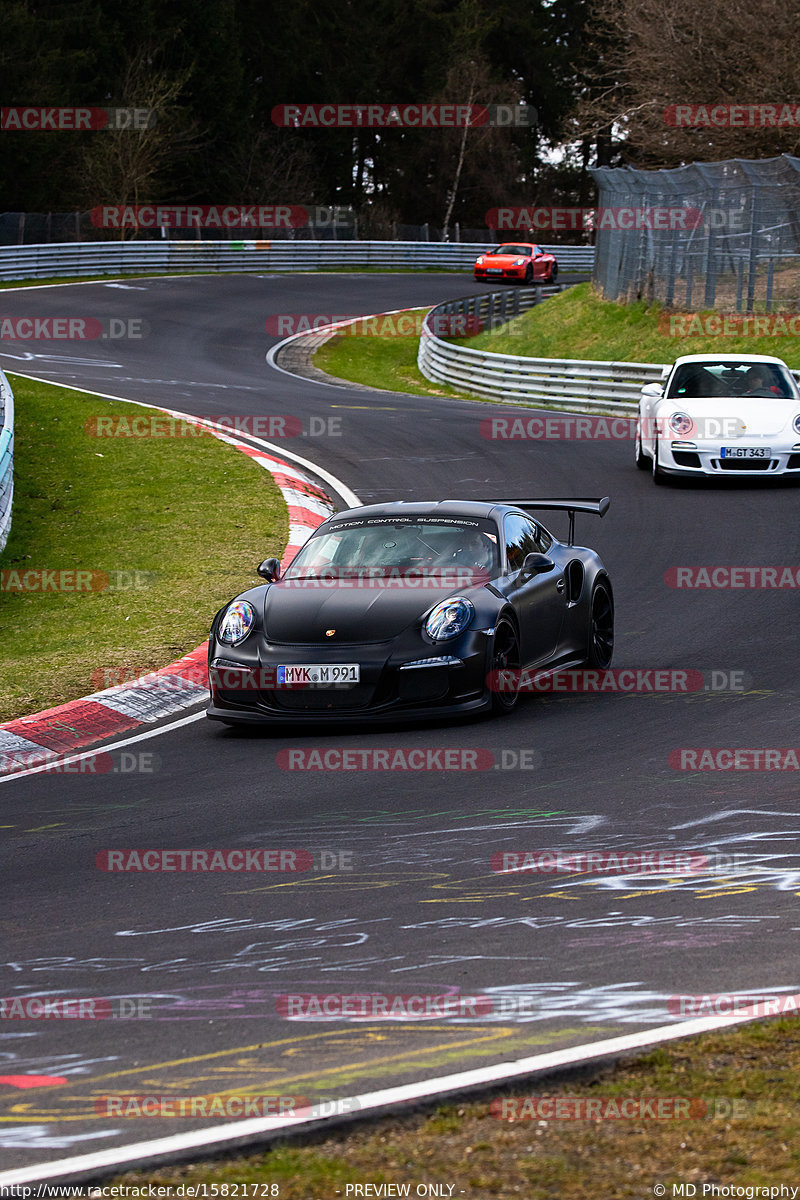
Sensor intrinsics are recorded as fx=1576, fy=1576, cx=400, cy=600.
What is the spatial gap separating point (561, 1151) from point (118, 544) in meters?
12.4

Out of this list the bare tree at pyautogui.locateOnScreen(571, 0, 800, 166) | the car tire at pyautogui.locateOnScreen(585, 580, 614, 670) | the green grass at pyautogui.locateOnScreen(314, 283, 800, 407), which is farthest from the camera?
the bare tree at pyautogui.locateOnScreen(571, 0, 800, 166)

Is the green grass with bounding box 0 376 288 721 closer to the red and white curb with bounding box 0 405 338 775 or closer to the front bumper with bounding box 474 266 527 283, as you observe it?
the red and white curb with bounding box 0 405 338 775

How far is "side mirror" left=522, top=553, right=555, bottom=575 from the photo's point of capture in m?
10.1

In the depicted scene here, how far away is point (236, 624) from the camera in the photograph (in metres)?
9.47

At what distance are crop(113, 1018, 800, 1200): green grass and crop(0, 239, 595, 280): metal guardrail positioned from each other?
4808 centimetres

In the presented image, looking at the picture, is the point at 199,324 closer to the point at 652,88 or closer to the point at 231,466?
the point at 652,88

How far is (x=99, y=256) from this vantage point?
5231 centimetres

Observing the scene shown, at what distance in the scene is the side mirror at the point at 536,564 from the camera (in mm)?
10078

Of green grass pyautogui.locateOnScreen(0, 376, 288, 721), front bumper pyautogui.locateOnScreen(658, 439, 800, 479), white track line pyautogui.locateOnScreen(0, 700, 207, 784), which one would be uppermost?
front bumper pyautogui.locateOnScreen(658, 439, 800, 479)

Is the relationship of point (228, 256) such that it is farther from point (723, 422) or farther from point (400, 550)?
point (400, 550)

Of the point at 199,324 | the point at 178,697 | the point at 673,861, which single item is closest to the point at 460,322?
the point at 199,324

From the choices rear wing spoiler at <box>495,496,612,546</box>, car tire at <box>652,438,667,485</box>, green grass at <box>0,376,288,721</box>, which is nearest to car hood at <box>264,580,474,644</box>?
rear wing spoiler at <box>495,496,612,546</box>

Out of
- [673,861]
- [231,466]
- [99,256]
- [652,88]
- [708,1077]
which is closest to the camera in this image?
[708,1077]

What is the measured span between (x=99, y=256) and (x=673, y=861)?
48.8 meters
